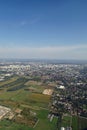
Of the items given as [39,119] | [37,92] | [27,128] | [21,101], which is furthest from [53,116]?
[37,92]

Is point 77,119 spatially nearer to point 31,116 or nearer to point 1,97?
point 31,116

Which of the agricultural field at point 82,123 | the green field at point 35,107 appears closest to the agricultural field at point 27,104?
the green field at point 35,107

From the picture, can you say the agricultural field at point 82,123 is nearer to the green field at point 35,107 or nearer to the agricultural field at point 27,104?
the green field at point 35,107

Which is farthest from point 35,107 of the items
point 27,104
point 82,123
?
point 82,123

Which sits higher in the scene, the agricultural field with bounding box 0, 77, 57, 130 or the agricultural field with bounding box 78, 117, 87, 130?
→ the agricultural field with bounding box 0, 77, 57, 130

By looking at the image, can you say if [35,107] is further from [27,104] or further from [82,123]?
[82,123]

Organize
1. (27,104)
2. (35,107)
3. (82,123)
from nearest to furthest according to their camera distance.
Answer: (82,123)
(35,107)
(27,104)

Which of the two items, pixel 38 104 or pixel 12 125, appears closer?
pixel 12 125

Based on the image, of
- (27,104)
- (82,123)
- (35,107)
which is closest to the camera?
(82,123)

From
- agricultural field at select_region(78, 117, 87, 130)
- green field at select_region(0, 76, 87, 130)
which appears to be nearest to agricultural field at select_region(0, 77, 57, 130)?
green field at select_region(0, 76, 87, 130)

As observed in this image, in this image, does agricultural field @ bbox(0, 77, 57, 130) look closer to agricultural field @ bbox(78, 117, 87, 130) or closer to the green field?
the green field

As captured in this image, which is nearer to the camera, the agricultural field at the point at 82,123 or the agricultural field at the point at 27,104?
the agricultural field at the point at 27,104
